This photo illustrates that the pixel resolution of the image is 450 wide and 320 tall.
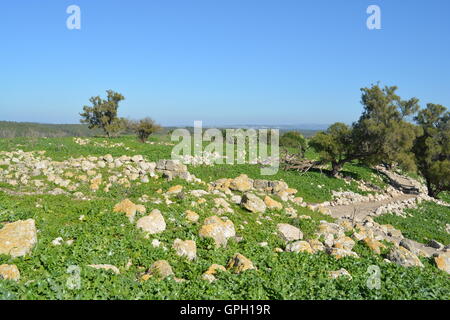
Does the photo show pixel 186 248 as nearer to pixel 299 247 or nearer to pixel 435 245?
pixel 299 247

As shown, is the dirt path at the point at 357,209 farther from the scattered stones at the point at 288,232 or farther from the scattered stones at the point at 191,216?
the scattered stones at the point at 191,216

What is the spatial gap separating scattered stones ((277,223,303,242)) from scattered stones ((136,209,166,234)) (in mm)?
4497

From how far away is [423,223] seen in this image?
20.2 metres

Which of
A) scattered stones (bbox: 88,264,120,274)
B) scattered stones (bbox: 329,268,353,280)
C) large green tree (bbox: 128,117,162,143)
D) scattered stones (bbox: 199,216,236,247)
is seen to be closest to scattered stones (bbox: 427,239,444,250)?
scattered stones (bbox: 329,268,353,280)

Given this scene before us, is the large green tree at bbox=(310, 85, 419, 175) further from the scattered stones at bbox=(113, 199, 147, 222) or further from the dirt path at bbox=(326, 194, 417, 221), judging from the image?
the scattered stones at bbox=(113, 199, 147, 222)

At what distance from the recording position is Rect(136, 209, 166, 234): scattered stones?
32.4 feet

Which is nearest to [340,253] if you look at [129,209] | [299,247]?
[299,247]

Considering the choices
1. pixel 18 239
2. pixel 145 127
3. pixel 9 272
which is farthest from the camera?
pixel 145 127

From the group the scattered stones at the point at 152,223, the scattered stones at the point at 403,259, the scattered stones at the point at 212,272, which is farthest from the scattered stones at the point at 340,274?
the scattered stones at the point at 152,223

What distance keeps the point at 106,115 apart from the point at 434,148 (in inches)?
1658

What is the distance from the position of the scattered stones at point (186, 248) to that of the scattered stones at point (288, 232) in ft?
13.1

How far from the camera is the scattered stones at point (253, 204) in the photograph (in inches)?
543

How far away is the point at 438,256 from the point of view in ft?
38.1
